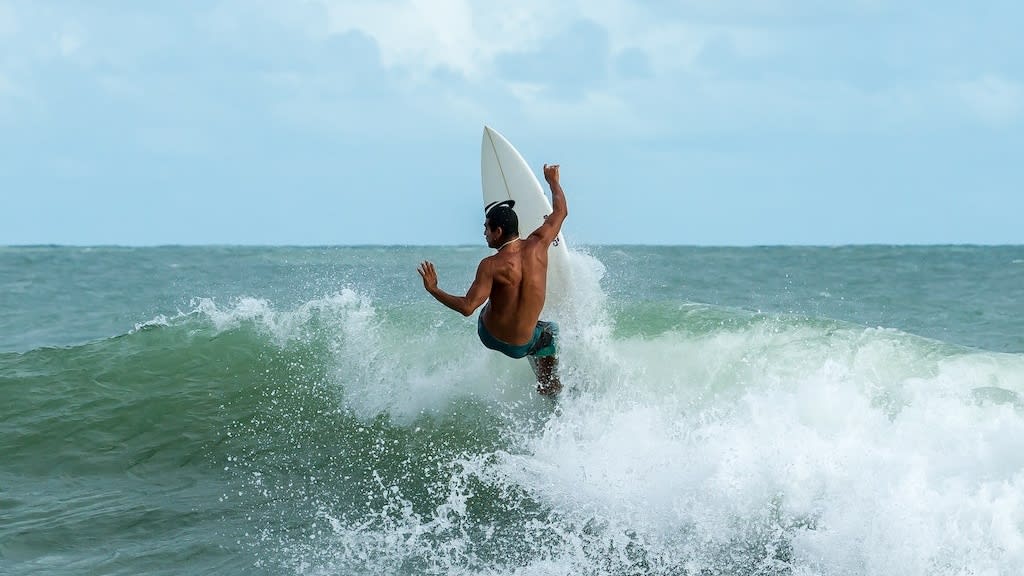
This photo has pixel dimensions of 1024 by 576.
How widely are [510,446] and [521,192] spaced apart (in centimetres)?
204

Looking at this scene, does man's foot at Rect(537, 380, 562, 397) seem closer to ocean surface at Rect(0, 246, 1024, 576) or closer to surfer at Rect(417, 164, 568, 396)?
ocean surface at Rect(0, 246, 1024, 576)

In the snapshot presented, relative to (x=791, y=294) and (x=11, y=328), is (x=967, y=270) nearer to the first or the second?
(x=791, y=294)

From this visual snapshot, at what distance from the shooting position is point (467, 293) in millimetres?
5574

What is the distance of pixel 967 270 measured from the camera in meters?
25.3

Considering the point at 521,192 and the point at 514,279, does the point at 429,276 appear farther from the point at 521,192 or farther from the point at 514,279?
the point at 521,192

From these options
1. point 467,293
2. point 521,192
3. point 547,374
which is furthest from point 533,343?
point 521,192

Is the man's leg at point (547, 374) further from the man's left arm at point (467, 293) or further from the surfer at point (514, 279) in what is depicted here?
the man's left arm at point (467, 293)

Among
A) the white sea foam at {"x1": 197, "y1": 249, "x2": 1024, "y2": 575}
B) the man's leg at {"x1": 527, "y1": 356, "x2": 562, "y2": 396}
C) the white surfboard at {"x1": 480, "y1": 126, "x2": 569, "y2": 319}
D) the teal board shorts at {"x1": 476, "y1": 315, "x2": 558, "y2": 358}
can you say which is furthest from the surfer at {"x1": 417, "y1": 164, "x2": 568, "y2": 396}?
the white surfboard at {"x1": 480, "y1": 126, "x2": 569, "y2": 319}

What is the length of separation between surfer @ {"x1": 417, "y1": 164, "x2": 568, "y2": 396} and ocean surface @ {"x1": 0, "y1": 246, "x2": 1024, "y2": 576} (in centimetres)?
65

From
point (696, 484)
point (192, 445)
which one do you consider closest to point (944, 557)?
point (696, 484)

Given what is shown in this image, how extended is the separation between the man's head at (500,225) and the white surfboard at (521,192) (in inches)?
58.2

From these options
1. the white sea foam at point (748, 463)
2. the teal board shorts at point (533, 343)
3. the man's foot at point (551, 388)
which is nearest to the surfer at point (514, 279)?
the teal board shorts at point (533, 343)

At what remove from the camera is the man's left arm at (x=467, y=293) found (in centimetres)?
526

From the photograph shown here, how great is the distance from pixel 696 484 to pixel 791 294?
14.4 metres
